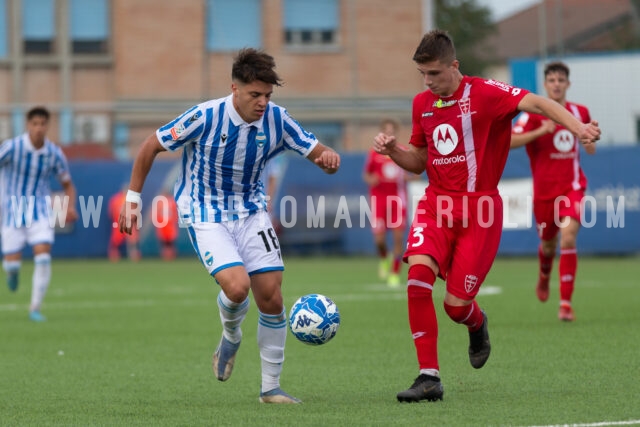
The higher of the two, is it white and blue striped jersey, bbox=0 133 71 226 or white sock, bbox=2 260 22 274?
white and blue striped jersey, bbox=0 133 71 226

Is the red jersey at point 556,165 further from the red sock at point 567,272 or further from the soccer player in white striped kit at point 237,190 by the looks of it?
the soccer player in white striped kit at point 237,190

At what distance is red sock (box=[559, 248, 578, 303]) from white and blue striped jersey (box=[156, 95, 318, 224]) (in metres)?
5.23

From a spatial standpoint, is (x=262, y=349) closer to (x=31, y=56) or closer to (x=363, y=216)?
(x=363, y=216)

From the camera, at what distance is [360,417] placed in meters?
6.82

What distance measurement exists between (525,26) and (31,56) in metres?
16.6

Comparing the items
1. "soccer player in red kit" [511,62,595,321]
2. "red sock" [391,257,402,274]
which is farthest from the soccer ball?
"red sock" [391,257,402,274]

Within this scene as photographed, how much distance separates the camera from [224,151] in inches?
304

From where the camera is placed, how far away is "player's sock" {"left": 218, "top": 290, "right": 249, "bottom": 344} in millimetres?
7832

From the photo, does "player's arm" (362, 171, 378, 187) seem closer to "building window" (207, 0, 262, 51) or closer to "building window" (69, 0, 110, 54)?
"building window" (207, 0, 262, 51)

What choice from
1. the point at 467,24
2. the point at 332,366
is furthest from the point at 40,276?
the point at 467,24

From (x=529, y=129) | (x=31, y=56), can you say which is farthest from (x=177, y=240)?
(x=529, y=129)

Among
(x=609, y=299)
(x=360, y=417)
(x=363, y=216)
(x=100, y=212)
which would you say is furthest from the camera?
(x=100, y=212)

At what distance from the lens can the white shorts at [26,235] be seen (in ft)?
45.6

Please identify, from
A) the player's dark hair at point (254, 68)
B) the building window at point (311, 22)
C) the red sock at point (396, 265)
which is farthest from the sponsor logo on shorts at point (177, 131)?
the building window at point (311, 22)
